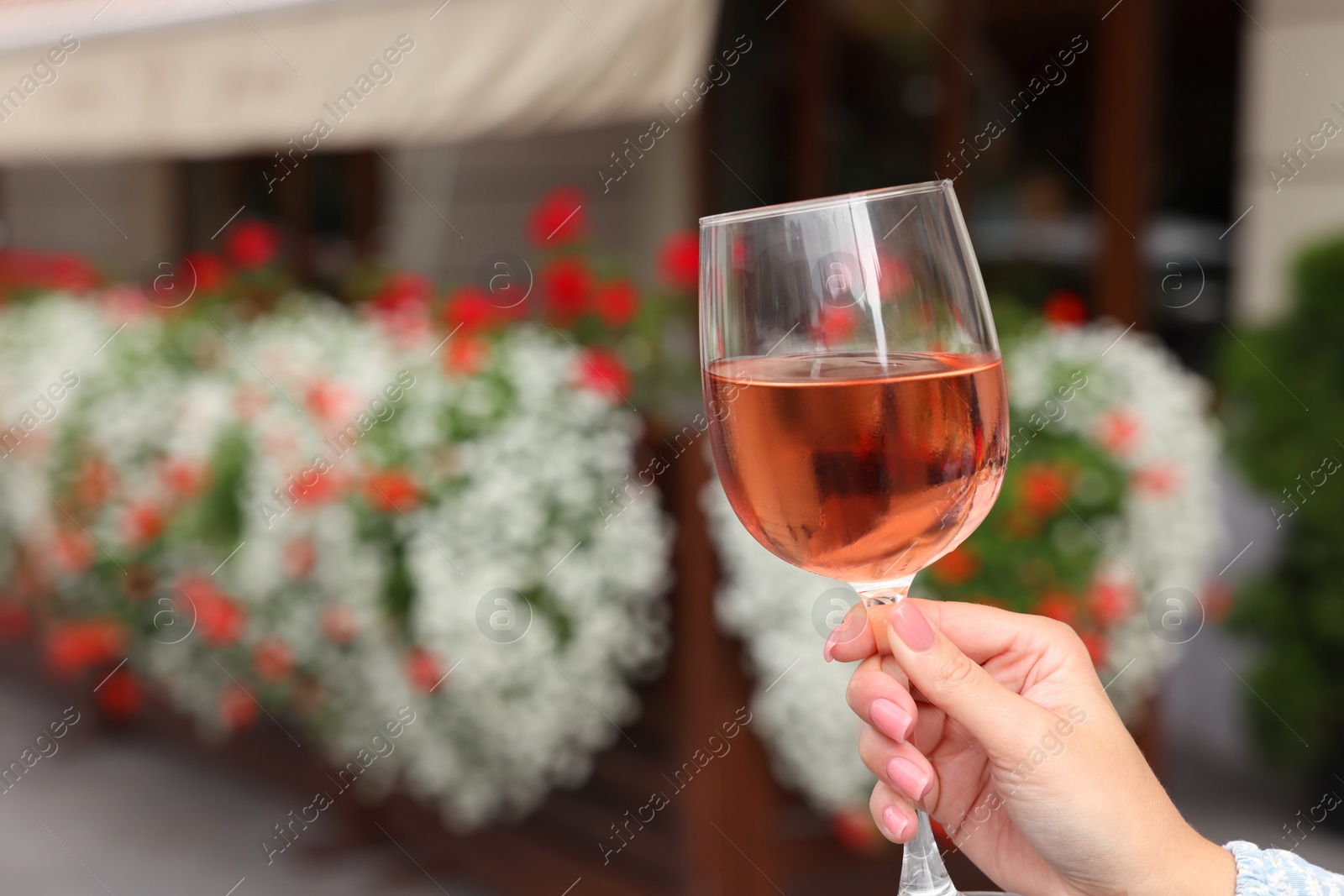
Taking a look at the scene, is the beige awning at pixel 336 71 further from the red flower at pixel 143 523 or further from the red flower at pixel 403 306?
the red flower at pixel 143 523

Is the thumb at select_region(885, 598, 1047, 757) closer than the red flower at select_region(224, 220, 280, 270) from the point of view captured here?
Yes

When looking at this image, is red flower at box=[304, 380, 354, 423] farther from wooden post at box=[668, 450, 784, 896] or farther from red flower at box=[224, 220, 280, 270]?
red flower at box=[224, 220, 280, 270]

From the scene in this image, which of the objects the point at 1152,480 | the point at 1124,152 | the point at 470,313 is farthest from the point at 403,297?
the point at 1124,152

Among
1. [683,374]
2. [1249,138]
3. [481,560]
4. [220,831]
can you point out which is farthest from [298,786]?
[1249,138]

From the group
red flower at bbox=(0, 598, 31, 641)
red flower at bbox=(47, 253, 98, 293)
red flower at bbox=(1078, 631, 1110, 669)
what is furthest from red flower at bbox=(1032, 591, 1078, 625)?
red flower at bbox=(47, 253, 98, 293)

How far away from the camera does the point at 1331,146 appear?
187 inches

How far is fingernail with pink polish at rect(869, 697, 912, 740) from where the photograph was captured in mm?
1169

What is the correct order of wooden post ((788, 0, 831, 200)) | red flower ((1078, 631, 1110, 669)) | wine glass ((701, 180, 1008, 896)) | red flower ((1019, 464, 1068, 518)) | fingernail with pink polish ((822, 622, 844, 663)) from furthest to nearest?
wooden post ((788, 0, 831, 200)) → red flower ((1078, 631, 1110, 669)) → red flower ((1019, 464, 1068, 518)) → fingernail with pink polish ((822, 622, 844, 663)) → wine glass ((701, 180, 1008, 896))

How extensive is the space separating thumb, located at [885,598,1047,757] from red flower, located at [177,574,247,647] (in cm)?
348

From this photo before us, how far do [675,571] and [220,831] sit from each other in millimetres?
2513

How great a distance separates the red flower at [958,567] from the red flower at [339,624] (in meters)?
1.75

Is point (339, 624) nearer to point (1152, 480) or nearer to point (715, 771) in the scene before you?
point (715, 771)

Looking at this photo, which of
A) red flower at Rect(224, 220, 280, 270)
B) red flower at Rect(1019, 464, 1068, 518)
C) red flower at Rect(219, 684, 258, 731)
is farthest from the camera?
red flower at Rect(224, 220, 280, 270)

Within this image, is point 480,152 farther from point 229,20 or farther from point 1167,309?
point 1167,309
